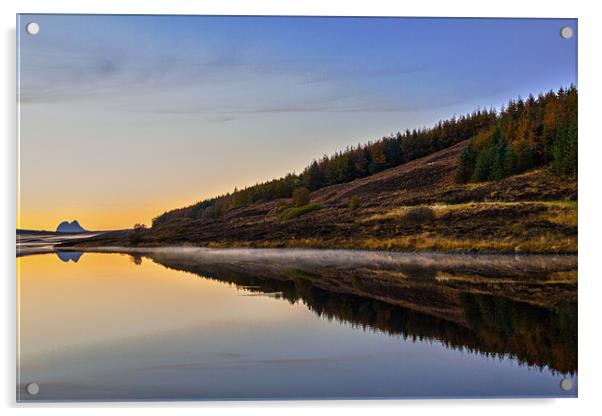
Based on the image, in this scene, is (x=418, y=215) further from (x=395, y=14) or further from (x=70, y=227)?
(x=70, y=227)

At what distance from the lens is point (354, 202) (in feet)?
14.8

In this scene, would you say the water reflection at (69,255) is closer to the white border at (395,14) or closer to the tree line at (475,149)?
the white border at (395,14)

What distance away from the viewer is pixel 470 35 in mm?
4410

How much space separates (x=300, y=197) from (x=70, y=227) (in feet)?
4.89

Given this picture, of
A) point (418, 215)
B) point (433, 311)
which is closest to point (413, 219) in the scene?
point (418, 215)

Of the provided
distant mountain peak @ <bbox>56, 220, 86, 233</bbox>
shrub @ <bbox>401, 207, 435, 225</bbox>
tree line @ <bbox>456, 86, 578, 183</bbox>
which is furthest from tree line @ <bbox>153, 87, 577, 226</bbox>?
distant mountain peak @ <bbox>56, 220, 86, 233</bbox>

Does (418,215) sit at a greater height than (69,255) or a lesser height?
greater

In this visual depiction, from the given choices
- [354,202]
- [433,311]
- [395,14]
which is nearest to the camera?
[433,311]

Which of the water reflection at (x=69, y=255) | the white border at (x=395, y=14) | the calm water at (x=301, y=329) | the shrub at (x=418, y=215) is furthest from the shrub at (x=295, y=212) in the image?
the water reflection at (x=69, y=255)

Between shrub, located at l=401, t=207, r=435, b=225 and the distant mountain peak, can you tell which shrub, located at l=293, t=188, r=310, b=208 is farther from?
the distant mountain peak

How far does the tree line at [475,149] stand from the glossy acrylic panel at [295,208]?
0.01 metres

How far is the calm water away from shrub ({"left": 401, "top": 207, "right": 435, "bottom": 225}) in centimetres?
26
